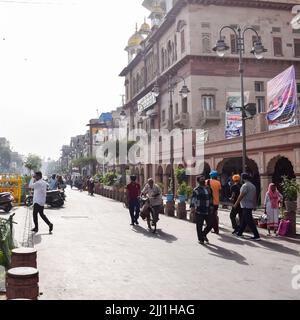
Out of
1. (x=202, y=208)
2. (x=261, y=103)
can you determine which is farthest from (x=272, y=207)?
(x=261, y=103)

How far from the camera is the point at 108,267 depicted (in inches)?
313

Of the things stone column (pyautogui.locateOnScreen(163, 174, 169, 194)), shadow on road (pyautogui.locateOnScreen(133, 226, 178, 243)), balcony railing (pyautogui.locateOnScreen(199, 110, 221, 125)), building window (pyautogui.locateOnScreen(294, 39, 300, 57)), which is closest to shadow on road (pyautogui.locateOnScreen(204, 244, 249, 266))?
shadow on road (pyautogui.locateOnScreen(133, 226, 178, 243))

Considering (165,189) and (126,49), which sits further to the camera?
(126,49)

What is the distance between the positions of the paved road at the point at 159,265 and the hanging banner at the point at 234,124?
1133 centimetres

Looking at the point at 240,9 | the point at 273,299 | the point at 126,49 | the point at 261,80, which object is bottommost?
the point at 273,299

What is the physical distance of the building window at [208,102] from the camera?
34.9 m

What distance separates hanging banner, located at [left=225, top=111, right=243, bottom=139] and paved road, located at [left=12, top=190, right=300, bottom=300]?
446 inches

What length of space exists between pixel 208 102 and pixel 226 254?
2687cm

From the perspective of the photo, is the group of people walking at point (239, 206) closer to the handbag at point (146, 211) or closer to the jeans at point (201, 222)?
the jeans at point (201, 222)
